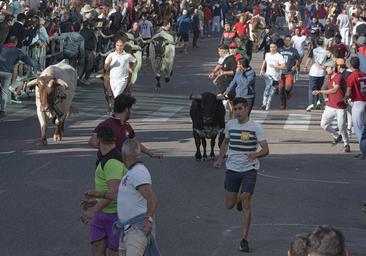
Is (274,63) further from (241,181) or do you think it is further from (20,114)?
(241,181)

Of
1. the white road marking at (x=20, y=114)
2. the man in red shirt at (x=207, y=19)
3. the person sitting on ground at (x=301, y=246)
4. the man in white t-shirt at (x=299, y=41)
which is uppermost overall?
the person sitting on ground at (x=301, y=246)

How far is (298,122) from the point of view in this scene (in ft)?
80.5

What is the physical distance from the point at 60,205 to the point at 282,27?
45.9 meters

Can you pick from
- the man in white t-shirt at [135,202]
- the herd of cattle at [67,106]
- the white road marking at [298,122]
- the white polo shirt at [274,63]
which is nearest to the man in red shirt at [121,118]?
the man in white t-shirt at [135,202]

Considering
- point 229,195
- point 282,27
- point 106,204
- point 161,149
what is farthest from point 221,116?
point 282,27

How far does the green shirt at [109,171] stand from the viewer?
962 cm

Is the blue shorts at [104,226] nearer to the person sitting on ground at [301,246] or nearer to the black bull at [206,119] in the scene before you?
the person sitting on ground at [301,246]

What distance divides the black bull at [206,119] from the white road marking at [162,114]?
5294 millimetres

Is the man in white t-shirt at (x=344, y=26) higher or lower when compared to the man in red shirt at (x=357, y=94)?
lower

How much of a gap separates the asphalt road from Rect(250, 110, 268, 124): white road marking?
5cm

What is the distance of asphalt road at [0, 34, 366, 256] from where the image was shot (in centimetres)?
1251

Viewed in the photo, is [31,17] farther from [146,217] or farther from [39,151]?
[146,217]

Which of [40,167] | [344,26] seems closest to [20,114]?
[40,167]

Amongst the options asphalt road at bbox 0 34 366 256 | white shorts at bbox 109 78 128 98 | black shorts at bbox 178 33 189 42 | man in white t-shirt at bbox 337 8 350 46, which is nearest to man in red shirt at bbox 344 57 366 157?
asphalt road at bbox 0 34 366 256
